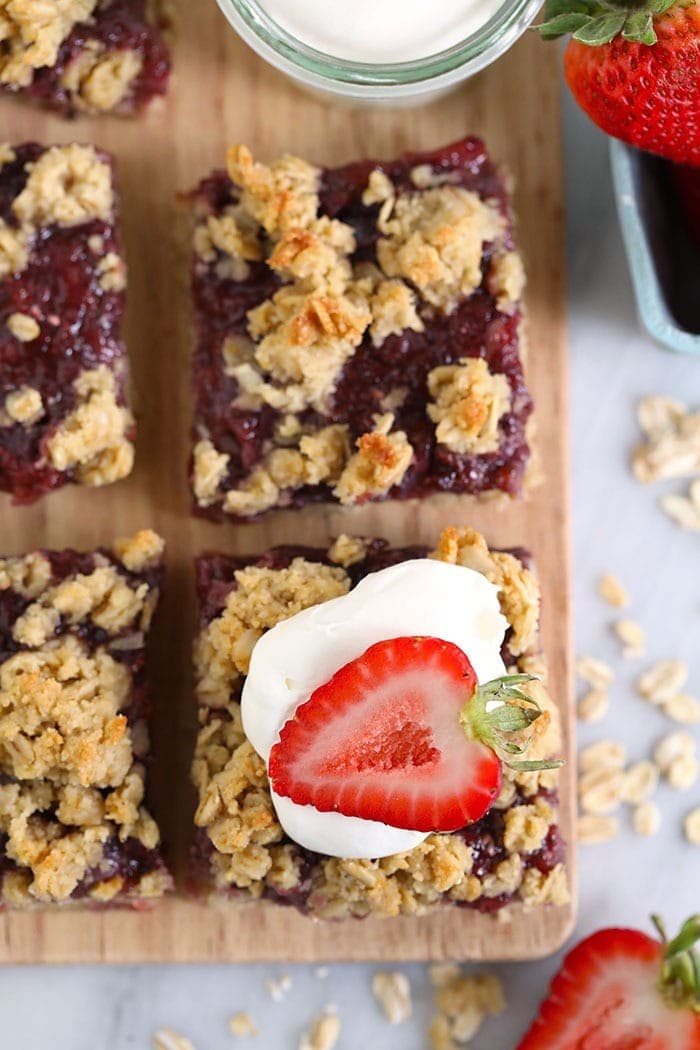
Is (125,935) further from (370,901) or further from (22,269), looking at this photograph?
(22,269)

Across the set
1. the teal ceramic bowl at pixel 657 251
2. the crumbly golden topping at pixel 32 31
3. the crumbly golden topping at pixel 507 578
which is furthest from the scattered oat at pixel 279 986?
the crumbly golden topping at pixel 32 31

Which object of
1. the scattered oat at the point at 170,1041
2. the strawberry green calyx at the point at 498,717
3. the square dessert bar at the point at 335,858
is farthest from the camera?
the scattered oat at the point at 170,1041

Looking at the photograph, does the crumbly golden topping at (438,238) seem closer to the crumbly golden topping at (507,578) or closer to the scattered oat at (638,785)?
the crumbly golden topping at (507,578)

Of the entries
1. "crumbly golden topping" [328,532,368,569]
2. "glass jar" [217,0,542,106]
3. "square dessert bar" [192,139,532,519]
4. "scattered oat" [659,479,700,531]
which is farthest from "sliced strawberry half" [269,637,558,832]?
"glass jar" [217,0,542,106]

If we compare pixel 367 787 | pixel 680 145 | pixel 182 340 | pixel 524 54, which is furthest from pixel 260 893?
pixel 524 54

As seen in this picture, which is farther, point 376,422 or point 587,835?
point 587,835
